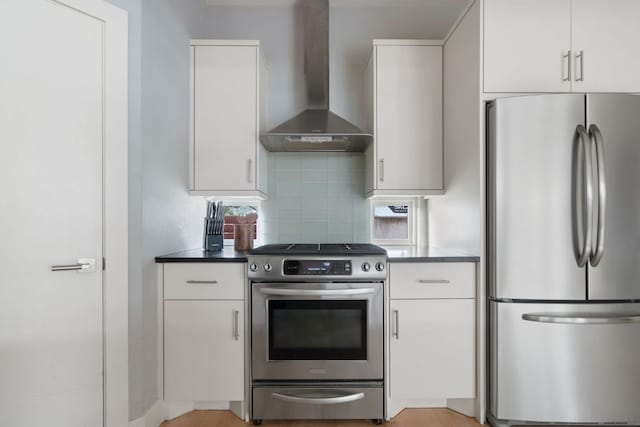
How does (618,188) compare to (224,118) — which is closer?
(618,188)

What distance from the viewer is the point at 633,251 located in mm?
1758

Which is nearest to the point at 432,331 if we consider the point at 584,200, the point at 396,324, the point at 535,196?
the point at 396,324

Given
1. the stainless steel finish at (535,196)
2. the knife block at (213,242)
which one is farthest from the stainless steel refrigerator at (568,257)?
the knife block at (213,242)

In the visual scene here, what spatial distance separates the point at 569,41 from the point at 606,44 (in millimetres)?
196

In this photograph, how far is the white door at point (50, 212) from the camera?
144 centimetres

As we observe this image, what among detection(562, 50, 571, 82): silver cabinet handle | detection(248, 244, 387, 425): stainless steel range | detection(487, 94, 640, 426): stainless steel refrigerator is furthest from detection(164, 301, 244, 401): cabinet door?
detection(562, 50, 571, 82): silver cabinet handle

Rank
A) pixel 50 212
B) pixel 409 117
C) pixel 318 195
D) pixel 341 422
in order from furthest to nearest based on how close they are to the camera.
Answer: pixel 318 195 < pixel 409 117 < pixel 341 422 < pixel 50 212

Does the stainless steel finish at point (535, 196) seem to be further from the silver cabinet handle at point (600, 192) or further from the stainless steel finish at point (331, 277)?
the stainless steel finish at point (331, 277)

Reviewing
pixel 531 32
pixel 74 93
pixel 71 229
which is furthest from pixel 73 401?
pixel 531 32

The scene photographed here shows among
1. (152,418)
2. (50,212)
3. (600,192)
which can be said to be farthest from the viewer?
(152,418)

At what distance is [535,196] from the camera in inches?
70.2

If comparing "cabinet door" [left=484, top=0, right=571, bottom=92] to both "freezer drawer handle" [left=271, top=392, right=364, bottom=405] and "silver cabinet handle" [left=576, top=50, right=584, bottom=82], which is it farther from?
"freezer drawer handle" [left=271, top=392, right=364, bottom=405]

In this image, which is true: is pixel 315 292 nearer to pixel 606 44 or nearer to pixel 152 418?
pixel 152 418

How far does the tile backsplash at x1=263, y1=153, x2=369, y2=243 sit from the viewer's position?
2809 mm
